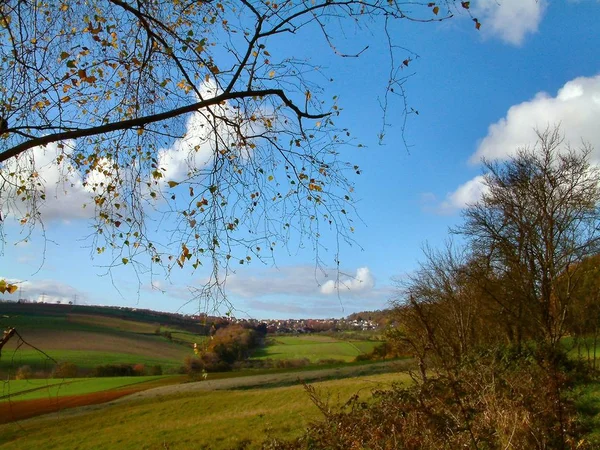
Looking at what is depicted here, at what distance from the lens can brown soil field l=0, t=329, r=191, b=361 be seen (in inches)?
2217

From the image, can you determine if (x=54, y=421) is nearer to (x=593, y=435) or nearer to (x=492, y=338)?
(x=492, y=338)

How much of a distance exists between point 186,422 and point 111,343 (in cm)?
4489

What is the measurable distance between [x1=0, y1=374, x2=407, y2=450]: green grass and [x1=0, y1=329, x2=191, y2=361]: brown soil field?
27.4 metres

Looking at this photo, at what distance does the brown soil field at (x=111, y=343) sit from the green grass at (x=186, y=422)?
2736 cm

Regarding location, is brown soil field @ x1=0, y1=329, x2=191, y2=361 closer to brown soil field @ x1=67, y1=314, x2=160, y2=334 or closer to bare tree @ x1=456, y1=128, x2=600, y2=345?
brown soil field @ x1=67, y1=314, x2=160, y2=334

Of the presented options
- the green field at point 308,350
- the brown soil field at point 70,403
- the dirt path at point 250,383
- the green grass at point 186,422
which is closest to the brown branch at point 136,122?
the green grass at point 186,422

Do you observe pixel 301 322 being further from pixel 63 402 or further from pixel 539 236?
pixel 63 402

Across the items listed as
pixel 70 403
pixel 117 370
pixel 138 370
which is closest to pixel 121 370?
pixel 117 370

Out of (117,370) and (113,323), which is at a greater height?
(113,323)

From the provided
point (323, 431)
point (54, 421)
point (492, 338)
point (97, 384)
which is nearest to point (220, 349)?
point (323, 431)

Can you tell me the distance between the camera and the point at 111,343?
63.0 meters

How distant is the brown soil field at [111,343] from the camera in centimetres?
5631

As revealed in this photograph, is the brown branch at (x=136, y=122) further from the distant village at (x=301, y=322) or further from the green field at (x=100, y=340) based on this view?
the green field at (x=100, y=340)

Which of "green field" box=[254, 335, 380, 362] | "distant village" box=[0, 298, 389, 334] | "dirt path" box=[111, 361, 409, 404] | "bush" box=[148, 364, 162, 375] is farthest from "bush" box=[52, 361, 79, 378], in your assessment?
"bush" box=[148, 364, 162, 375]
